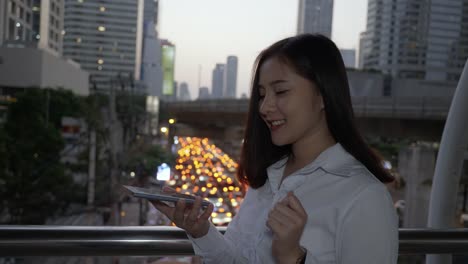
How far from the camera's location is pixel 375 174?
3.48 feet

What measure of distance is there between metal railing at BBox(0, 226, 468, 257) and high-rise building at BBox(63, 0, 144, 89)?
41.6 feet

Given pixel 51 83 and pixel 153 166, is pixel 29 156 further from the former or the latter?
pixel 51 83

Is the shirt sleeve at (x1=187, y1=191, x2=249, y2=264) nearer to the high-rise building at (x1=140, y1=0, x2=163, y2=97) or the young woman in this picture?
the young woman

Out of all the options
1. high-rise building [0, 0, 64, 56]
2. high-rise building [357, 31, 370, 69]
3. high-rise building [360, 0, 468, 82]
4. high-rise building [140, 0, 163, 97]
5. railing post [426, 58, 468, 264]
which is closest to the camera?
railing post [426, 58, 468, 264]

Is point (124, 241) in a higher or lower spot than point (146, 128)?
higher

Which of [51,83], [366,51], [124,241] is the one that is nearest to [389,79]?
[366,51]

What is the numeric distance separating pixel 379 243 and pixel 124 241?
2.77ft

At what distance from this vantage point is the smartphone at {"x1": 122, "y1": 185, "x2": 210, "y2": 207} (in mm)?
1051

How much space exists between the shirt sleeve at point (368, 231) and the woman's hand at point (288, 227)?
0.28ft

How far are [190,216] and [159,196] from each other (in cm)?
16

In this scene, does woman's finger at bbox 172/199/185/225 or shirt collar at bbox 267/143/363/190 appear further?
woman's finger at bbox 172/199/185/225

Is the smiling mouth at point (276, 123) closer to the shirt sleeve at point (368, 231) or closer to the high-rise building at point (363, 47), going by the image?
the shirt sleeve at point (368, 231)

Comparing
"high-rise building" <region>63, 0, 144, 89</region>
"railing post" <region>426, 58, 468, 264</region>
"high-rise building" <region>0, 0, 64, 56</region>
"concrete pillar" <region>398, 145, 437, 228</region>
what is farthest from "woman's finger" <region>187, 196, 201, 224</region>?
"high-rise building" <region>63, 0, 144, 89</region>

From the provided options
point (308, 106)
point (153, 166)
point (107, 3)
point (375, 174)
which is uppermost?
point (107, 3)
